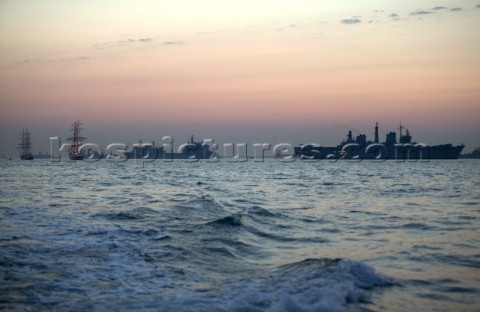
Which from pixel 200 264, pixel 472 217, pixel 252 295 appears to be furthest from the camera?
pixel 472 217

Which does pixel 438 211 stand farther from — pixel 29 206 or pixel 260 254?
pixel 29 206

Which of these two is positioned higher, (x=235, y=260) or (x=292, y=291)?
(x=292, y=291)

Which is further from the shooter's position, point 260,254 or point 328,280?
point 260,254

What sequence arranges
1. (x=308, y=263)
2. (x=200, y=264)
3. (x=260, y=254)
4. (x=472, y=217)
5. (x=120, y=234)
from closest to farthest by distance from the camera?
(x=308, y=263)
(x=200, y=264)
(x=260, y=254)
(x=120, y=234)
(x=472, y=217)

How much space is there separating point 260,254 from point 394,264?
9.76ft

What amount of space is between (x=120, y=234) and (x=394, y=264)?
6631 mm

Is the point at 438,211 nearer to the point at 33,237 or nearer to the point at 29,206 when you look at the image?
the point at 33,237

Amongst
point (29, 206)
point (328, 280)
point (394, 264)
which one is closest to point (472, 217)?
point (394, 264)

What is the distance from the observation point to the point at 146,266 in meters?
8.50

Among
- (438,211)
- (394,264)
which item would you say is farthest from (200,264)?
(438,211)

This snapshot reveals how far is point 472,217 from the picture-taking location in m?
15.6

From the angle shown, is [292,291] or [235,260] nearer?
[292,291]

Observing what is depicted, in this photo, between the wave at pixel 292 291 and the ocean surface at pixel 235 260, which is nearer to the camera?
the wave at pixel 292 291

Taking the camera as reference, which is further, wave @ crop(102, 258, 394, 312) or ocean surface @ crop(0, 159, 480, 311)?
ocean surface @ crop(0, 159, 480, 311)
